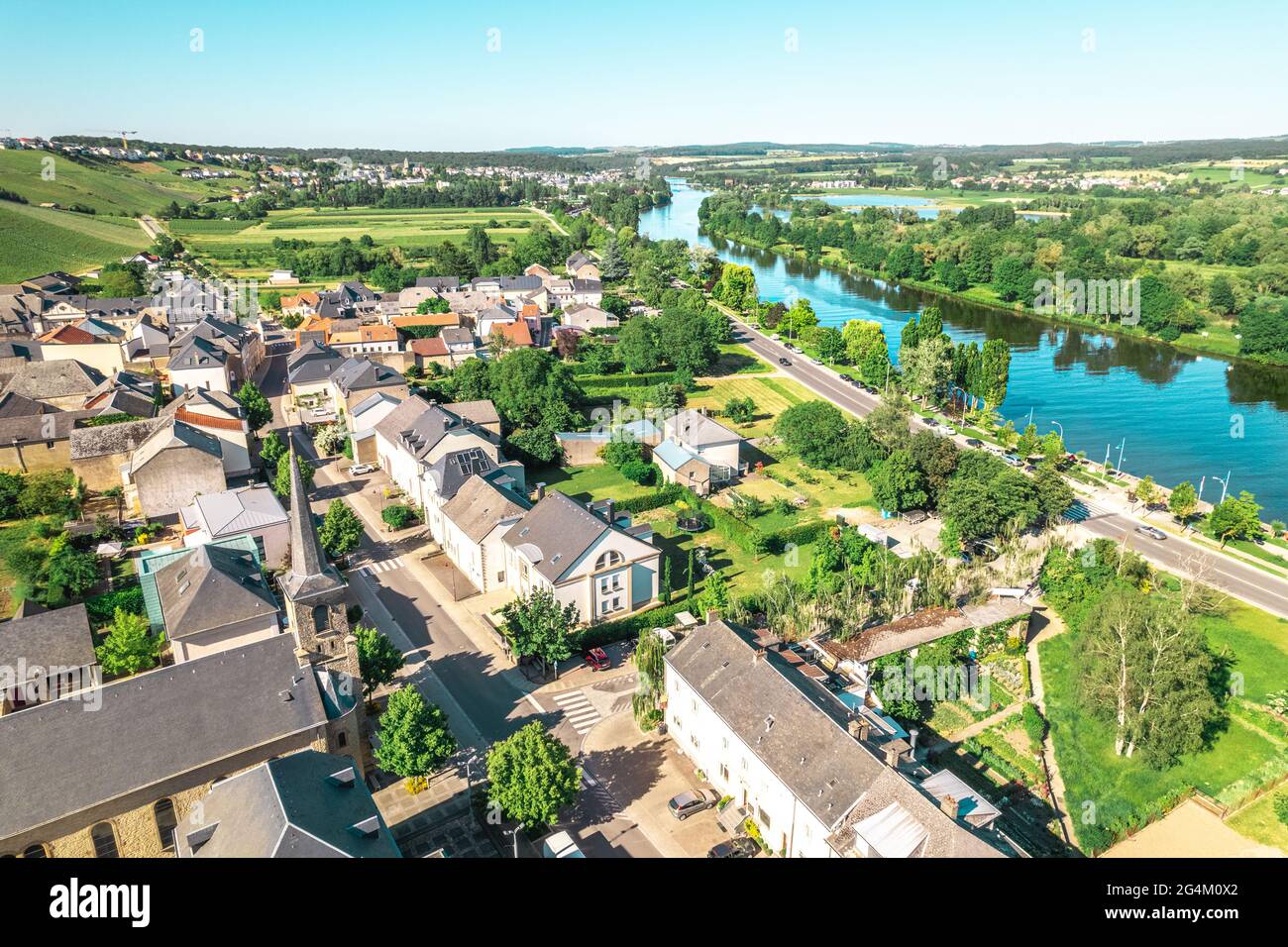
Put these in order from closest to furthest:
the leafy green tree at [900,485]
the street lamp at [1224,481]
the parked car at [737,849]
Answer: the parked car at [737,849] < the leafy green tree at [900,485] < the street lamp at [1224,481]

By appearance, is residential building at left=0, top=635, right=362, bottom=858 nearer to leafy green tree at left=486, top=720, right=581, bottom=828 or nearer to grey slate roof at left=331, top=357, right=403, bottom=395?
leafy green tree at left=486, top=720, right=581, bottom=828

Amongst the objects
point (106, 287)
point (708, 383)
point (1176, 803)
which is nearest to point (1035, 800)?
point (1176, 803)

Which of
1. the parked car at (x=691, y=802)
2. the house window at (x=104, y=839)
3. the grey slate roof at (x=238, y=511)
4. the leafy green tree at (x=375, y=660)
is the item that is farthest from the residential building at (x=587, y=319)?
the house window at (x=104, y=839)

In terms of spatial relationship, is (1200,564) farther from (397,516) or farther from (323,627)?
(397,516)

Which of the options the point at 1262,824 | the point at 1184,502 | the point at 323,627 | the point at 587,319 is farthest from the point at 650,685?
the point at 587,319

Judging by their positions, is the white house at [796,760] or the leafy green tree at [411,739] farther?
the leafy green tree at [411,739]

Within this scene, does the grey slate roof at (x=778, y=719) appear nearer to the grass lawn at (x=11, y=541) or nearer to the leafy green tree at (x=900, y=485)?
the leafy green tree at (x=900, y=485)

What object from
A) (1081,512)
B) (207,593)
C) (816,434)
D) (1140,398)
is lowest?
(1081,512)
